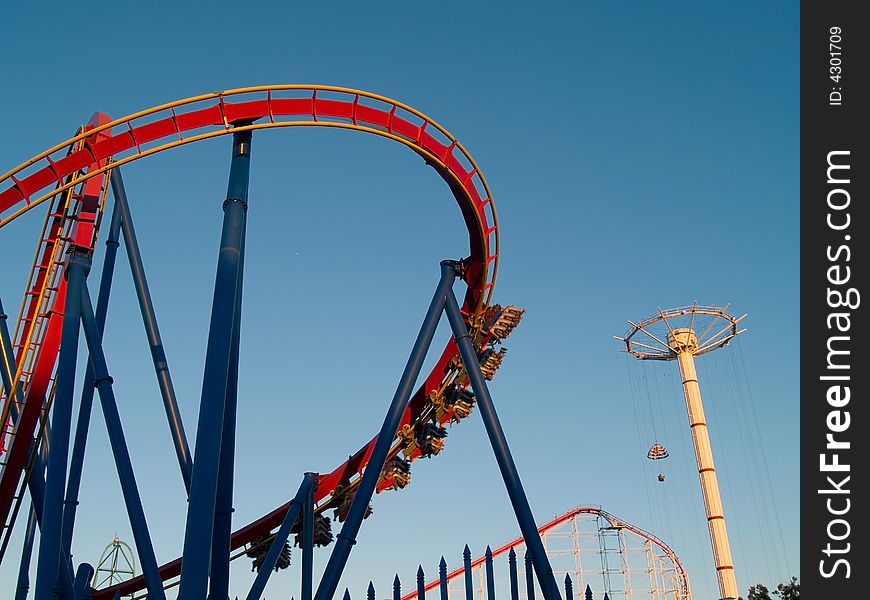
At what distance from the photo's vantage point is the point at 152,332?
11.9 metres

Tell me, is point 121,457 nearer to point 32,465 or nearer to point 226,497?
point 226,497

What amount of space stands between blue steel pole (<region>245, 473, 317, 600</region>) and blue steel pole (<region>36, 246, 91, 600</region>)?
8.85ft

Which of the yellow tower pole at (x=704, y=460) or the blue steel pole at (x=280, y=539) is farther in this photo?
the yellow tower pole at (x=704, y=460)

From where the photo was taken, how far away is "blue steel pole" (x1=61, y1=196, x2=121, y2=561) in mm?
11029

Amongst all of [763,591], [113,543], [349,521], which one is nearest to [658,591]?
[763,591]

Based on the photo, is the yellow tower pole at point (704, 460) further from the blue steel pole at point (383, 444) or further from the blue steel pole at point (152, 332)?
the blue steel pole at point (152, 332)

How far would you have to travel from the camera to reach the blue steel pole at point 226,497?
29.0 feet

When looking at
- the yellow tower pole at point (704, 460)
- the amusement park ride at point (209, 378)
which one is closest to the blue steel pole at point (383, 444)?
the amusement park ride at point (209, 378)

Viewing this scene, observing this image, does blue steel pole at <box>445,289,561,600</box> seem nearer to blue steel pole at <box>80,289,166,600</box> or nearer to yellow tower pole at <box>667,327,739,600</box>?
blue steel pole at <box>80,289,166,600</box>

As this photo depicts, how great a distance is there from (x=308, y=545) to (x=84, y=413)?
3658 millimetres

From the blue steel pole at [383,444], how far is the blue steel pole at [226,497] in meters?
1.31

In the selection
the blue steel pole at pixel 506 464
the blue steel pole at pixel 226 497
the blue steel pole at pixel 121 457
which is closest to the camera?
the blue steel pole at pixel 226 497

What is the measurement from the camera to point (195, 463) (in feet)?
25.6
